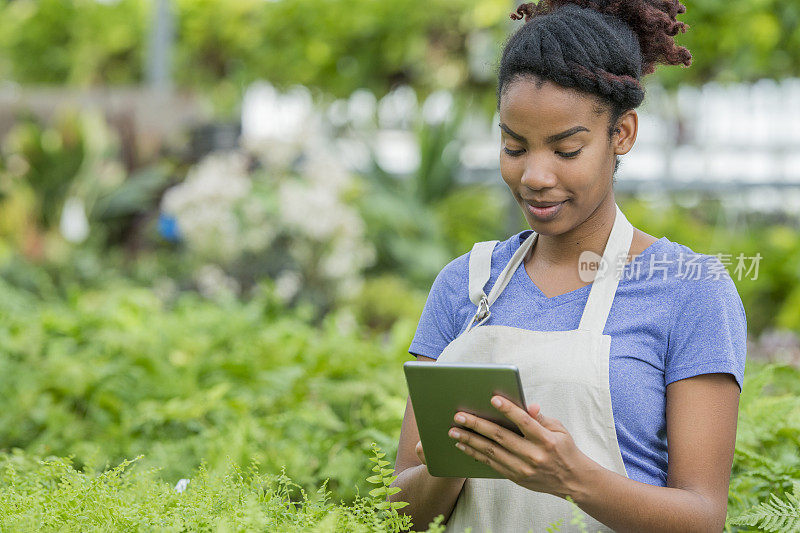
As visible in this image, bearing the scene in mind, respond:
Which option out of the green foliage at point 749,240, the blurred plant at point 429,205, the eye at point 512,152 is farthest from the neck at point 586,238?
the blurred plant at point 429,205

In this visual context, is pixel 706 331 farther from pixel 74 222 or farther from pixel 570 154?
pixel 74 222

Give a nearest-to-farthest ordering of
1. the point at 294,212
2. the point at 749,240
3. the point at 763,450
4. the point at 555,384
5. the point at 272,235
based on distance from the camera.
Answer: the point at 555,384
the point at 763,450
the point at 294,212
the point at 272,235
the point at 749,240

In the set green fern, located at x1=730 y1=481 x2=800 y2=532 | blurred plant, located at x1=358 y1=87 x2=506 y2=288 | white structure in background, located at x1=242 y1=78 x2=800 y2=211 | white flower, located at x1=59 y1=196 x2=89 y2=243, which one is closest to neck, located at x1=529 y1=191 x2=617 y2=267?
green fern, located at x1=730 y1=481 x2=800 y2=532

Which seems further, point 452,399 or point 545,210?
point 545,210

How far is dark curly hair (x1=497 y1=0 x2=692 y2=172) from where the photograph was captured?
6.16 ft

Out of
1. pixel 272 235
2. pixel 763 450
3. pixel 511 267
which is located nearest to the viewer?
pixel 511 267

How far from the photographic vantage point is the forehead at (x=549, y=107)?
187 centimetres

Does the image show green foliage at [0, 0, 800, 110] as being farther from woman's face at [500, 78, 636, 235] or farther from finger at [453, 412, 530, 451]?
finger at [453, 412, 530, 451]

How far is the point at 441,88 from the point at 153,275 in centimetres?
499

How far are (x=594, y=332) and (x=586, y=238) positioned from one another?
0.26 m

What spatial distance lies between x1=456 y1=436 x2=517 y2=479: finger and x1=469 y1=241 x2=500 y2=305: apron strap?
1.41ft

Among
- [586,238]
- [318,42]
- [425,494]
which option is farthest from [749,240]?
[425,494]

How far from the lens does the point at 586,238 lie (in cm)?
205

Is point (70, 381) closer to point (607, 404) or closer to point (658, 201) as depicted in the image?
point (607, 404)
